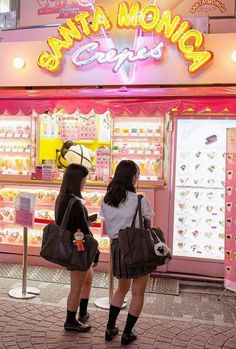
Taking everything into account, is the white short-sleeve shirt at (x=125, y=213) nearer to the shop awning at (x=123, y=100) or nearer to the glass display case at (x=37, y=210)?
the shop awning at (x=123, y=100)

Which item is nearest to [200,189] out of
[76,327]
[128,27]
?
[128,27]

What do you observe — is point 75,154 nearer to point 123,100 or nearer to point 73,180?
point 123,100

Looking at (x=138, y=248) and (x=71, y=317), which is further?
(x=71, y=317)

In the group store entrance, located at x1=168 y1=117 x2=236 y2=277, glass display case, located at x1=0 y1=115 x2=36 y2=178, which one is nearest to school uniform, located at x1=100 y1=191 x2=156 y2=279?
store entrance, located at x1=168 y1=117 x2=236 y2=277

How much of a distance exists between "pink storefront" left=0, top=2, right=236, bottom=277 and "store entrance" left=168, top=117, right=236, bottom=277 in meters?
0.02

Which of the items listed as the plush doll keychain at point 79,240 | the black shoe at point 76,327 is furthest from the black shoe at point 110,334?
the plush doll keychain at point 79,240

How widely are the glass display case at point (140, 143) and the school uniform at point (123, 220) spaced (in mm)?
3127

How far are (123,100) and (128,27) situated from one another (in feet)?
4.35

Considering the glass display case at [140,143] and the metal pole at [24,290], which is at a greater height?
the glass display case at [140,143]

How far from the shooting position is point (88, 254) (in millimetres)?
4723

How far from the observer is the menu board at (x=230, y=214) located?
20.2ft

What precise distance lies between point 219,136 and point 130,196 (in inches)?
133

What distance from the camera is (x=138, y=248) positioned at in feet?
14.3

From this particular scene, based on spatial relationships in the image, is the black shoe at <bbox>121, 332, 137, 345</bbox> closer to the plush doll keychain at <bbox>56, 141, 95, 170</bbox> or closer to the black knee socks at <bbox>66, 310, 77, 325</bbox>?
the black knee socks at <bbox>66, 310, 77, 325</bbox>
